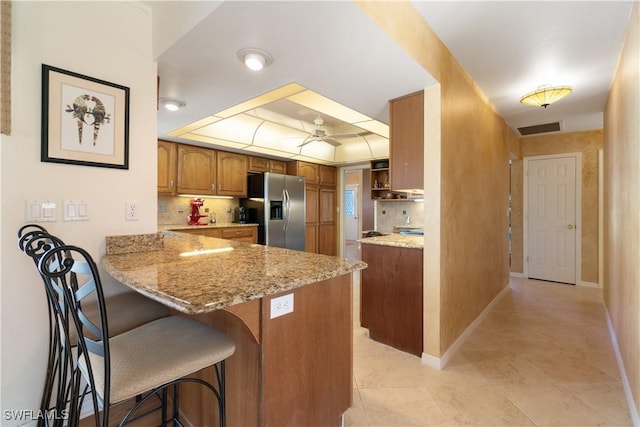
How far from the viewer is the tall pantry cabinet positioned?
18.8 feet

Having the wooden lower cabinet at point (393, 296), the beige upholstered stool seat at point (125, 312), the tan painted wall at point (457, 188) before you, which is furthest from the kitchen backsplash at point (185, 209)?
the tan painted wall at point (457, 188)

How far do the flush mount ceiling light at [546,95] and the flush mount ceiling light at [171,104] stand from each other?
326 cm

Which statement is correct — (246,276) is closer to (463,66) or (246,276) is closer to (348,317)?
(348,317)

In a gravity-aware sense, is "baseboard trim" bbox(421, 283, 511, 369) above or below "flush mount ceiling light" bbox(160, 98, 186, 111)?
below

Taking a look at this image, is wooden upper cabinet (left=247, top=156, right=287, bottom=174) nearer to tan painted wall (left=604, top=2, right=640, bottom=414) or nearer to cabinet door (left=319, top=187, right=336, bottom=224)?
cabinet door (left=319, top=187, right=336, bottom=224)

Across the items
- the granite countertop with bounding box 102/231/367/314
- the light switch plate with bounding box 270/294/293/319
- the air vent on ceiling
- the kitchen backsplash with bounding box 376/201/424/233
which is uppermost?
the air vent on ceiling

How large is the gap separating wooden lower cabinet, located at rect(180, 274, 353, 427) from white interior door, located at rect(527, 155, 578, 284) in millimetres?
4662

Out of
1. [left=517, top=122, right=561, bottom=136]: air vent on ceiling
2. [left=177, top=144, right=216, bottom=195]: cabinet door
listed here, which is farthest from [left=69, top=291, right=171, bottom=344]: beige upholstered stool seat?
[left=517, top=122, right=561, bottom=136]: air vent on ceiling

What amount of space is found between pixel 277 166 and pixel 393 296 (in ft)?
12.2

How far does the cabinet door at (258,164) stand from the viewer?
5125 mm

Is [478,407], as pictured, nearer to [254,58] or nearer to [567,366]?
[567,366]

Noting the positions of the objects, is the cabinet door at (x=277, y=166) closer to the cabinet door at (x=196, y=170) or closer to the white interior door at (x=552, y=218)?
the cabinet door at (x=196, y=170)

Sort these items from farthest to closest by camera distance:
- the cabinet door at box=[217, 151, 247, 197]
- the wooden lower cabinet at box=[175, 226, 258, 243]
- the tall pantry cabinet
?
the tall pantry cabinet
the cabinet door at box=[217, 151, 247, 197]
the wooden lower cabinet at box=[175, 226, 258, 243]

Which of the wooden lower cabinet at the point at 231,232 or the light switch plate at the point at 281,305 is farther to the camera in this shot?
the wooden lower cabinet at the point at 231,232
